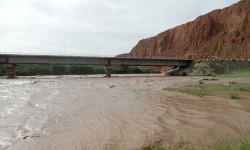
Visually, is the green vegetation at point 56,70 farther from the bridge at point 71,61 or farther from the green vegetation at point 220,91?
the green vegetation at point 220,91

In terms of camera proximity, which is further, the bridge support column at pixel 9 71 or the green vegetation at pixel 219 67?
the green vegetation at pixel 219 67

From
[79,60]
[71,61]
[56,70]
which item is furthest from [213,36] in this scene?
[71,61]

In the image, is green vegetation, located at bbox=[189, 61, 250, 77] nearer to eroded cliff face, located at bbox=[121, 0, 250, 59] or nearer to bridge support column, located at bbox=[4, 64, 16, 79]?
eroded cliff face, located at bbox=[121, 0, 250, 59]

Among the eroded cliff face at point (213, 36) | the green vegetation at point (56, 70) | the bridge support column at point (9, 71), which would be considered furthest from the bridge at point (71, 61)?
the eroded cliff face at point (213, 36)

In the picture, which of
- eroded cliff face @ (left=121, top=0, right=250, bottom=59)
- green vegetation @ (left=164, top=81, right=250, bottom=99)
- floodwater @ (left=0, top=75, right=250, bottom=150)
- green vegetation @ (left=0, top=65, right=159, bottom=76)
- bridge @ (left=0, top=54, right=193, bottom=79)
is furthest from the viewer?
eroded cliff face @ (left=121, top=0, right=250, bottom=59)

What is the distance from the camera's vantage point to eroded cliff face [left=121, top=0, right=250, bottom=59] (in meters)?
136

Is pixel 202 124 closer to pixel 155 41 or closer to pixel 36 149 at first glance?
pixel 36 149

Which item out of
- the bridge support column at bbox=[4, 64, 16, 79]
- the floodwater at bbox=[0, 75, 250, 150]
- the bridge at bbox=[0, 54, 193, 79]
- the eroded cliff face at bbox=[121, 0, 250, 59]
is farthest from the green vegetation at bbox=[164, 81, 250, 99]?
the eroded cliff face at bbox=[121, 0, 250, 59]

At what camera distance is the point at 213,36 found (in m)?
155

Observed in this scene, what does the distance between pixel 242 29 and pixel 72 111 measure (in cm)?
13407

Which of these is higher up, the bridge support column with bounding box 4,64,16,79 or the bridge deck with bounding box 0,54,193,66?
the bridge deck with bounding box 0,54,193,66

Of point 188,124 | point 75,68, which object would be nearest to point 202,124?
point 188,124

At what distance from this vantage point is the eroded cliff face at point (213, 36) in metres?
136

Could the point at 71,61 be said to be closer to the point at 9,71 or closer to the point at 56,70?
the point at 9,71
